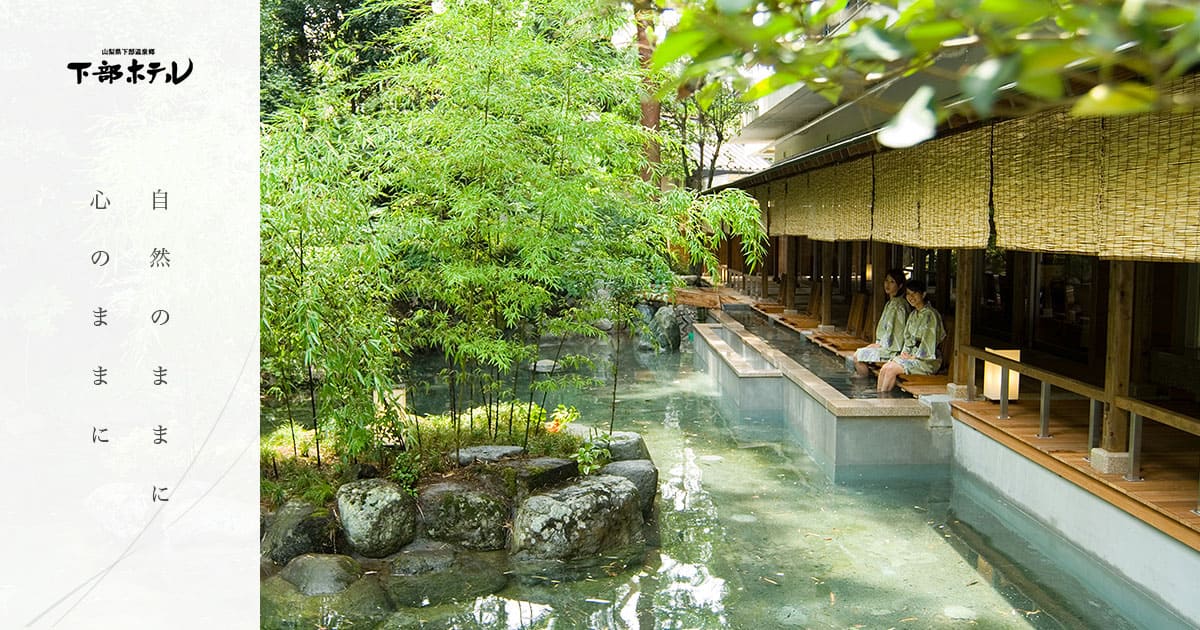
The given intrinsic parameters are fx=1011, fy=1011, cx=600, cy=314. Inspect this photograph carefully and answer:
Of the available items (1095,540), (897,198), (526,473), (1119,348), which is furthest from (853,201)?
(526,473)

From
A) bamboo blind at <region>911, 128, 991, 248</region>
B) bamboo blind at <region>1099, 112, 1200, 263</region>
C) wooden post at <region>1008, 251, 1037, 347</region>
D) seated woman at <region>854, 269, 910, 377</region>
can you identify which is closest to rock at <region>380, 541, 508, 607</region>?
bamboo blind at <region>1099, 112, 1200, 263</region>

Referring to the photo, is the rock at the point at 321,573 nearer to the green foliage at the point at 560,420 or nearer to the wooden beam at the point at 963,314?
the green foliage at the point at 560,420

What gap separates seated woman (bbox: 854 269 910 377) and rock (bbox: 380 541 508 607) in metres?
5.68

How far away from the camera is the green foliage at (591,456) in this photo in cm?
780

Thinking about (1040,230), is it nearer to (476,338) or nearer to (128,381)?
(476,338)

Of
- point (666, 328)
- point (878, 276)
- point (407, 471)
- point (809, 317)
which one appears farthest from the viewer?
point (666, 328)

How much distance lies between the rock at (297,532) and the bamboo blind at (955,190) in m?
5.39

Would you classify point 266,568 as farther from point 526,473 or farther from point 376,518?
point 526,473

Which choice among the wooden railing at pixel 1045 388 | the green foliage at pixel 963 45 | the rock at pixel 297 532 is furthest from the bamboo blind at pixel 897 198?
the green foliage at pixel 963 45

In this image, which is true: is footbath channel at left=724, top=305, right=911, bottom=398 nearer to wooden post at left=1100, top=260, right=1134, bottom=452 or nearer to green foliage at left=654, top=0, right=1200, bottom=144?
wooden post at left=1100, top=260, right=1134, bottom=452

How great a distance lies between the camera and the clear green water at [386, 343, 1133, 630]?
5.87m

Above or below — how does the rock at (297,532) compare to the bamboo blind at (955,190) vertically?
below

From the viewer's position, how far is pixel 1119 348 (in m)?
6.68

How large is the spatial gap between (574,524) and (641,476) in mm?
1055
